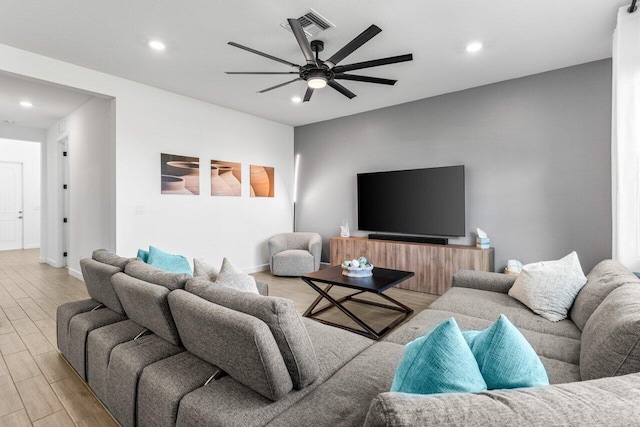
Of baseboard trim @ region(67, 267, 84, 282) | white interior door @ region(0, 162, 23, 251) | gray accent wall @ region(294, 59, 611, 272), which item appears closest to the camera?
gray accent wall @ region(294, 59, 611, 272)

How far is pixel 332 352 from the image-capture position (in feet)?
5.46

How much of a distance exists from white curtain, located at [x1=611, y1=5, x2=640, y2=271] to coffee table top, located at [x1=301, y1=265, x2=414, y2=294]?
1.81 metres

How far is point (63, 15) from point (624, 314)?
13.7ft

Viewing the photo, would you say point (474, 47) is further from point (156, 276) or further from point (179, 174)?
point (179, 174)

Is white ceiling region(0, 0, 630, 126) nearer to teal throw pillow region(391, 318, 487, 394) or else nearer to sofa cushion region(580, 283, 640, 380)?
sofa cushion region(580, 283, 640, 380)

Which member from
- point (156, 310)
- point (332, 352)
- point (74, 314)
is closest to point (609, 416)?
point (332, 352)

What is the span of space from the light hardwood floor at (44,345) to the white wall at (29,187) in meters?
A: 3.78

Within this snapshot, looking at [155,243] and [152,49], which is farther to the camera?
[155,243]

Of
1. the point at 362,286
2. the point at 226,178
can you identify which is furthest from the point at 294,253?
the point at 362,286

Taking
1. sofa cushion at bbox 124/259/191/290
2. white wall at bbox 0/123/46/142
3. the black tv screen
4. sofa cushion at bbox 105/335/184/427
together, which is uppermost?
white wall at bbox 0/123/46/142

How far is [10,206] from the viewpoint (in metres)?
8.23

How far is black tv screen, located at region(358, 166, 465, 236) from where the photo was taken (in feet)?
14.4

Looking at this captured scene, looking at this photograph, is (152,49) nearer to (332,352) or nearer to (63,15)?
(63,15)

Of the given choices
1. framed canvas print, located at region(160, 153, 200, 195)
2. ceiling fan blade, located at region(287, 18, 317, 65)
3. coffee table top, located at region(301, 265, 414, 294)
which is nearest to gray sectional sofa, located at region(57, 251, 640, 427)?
coffee table top, located at region(301, 265, 414, 294)
